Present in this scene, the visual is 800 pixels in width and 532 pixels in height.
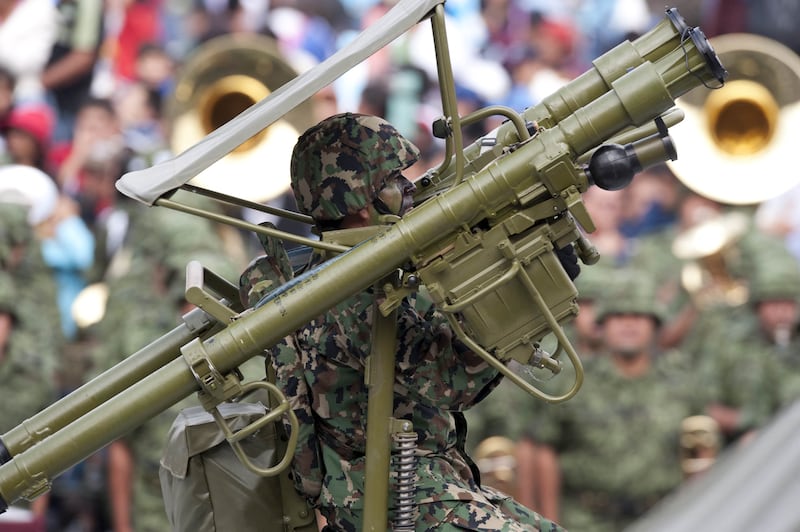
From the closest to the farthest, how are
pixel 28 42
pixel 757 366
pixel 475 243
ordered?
pixel 475 243
pixel 757 366
pixel 28 42

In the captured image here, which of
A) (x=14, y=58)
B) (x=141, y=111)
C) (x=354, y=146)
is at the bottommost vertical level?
(x=354, y=146)

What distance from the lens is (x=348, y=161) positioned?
12.9 feet

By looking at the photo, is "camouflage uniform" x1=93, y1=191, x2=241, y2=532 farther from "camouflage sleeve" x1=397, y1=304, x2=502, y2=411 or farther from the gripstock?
the gripstock

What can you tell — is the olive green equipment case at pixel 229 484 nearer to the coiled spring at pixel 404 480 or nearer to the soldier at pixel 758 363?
the coiled spring at pixel 404 480

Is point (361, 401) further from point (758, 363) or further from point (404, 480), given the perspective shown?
point (758, 363)

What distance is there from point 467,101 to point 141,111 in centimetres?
216

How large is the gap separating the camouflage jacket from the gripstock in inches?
9.4

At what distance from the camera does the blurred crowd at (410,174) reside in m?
8.25

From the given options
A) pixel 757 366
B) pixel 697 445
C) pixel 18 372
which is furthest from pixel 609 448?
pixel 18 372

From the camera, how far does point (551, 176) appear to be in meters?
3.55

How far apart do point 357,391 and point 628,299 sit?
15.1 feet

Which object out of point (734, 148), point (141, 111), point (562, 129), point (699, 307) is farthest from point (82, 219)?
point (562, 129)

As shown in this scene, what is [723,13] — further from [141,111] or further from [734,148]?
[141,111]

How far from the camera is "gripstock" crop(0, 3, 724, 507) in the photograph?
11.7 feet
